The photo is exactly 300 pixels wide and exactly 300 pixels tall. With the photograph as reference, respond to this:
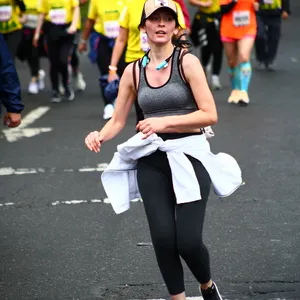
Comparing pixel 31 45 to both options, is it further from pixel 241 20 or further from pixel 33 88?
pixel 241 20

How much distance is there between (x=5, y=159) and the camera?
33.6ft

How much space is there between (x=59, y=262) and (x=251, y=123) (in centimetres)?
608

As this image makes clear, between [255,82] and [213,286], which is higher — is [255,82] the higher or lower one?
the lower one

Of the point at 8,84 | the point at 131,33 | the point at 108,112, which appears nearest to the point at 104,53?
the point at 108,112

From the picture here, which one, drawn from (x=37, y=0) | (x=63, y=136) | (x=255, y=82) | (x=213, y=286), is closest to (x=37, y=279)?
(x=213, y=286)

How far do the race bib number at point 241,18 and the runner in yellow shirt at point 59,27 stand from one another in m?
2.44

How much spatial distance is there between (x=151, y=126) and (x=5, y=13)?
29.4ft

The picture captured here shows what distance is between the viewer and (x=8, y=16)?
13.5 m

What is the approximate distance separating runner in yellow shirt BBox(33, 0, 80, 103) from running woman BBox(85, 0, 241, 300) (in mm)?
9450

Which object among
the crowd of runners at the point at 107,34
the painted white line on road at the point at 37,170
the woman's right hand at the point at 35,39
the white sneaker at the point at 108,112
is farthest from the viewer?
the woman's right hand at the point at 35,39

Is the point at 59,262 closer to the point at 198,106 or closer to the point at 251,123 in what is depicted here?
the point at 198,106

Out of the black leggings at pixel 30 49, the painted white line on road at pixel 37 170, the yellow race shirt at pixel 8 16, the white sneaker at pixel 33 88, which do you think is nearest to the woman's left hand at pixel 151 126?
the painted white line on road at pixel 37 170

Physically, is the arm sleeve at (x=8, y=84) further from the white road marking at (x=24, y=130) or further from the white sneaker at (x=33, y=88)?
the white sneaker at (x=33, y=88)

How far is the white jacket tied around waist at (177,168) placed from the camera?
4.96 meters
